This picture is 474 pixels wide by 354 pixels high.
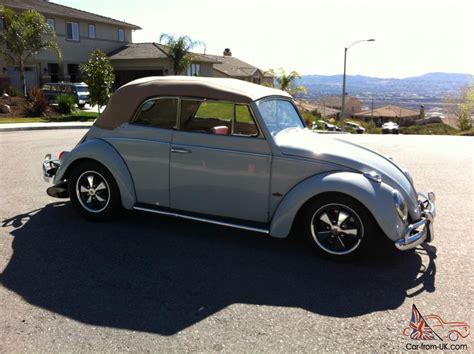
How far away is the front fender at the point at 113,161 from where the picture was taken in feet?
16.6

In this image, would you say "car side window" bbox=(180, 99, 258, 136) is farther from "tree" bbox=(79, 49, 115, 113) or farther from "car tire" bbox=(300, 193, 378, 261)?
"tree" bbox=(79, 49, 115, 113)

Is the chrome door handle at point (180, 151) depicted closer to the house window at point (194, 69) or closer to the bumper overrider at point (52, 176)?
the bumper overrider at point (52, 176)

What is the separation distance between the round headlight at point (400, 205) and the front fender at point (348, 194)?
0.15 feet

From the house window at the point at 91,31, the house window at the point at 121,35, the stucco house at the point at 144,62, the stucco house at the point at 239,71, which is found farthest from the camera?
the stucco house at the point at 239,71

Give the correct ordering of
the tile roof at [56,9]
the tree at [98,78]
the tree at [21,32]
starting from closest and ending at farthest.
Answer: the tree at [98,78] → the tree at [21,32] → the tile roof at [56,9]

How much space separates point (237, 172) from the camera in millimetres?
4551

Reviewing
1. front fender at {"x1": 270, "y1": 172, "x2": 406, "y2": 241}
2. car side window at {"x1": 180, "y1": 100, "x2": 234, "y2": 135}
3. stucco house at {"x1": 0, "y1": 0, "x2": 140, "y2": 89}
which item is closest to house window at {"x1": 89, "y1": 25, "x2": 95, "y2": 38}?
stucco house at {"x1": 0, "y1": 0, "x2": 140, "y2": 89}

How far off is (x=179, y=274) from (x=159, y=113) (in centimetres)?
203

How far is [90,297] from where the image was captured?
354 cm

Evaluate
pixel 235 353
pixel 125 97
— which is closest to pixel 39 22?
pixel 125 97

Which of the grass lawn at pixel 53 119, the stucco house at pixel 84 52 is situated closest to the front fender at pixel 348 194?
the grass lawn at pixel 53 119

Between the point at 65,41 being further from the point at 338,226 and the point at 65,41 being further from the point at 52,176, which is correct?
the point at 338,226

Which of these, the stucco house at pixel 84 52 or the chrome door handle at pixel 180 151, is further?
the stucco house at pixel 84 52

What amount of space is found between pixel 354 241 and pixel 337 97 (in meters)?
93.3
